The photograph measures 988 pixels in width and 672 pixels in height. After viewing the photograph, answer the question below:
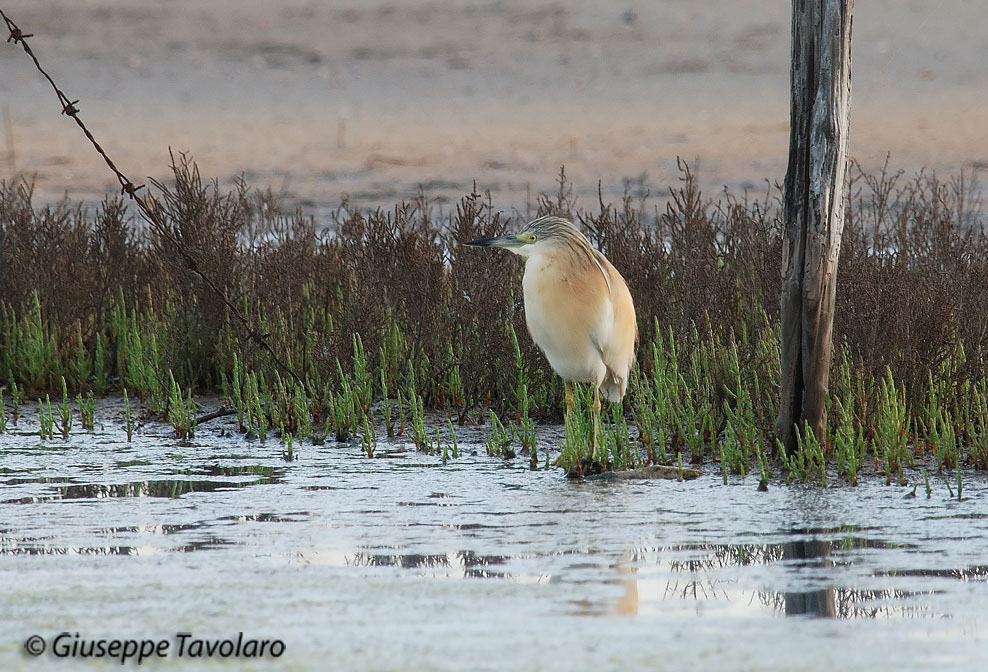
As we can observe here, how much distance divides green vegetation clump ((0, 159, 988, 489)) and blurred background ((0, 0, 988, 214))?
10.6 m

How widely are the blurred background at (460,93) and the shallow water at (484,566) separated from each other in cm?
1387

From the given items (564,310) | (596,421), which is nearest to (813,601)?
(596,421)

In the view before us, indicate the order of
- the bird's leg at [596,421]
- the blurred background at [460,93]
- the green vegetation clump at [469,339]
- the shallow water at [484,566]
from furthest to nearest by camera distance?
the blurred background at [460,93], the green vegetation clump at [469,339], the bird's leg at [596,421], the shallow water at [484,566]

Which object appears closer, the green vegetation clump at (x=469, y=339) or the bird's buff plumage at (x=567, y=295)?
the bird's buff plumage at (x=567, y=295)

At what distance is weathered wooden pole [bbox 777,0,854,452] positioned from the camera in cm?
631

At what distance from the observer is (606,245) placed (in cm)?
904

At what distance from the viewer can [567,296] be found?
6.73m

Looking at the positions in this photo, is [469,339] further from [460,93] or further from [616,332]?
[460,93]

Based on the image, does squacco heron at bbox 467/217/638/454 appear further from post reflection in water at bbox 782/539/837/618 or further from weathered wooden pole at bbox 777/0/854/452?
post reflection in water at bbox 782/539/837/618

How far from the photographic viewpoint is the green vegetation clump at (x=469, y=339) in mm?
6992

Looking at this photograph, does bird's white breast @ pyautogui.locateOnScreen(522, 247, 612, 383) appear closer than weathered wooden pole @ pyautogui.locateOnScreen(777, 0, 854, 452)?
No

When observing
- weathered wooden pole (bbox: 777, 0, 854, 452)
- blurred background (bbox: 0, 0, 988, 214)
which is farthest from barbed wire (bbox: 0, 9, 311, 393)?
blurred background (bbox: 0, 0, 988, 214)

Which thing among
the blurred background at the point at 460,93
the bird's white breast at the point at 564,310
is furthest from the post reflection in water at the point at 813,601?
the blurred background at the point at 460,93

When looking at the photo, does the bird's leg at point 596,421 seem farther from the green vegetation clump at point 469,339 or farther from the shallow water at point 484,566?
the shallow water at point 484,566
